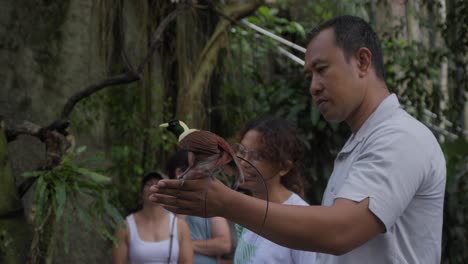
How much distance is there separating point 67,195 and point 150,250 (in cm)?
60

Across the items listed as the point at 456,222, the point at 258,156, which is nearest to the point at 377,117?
the point at 258,156

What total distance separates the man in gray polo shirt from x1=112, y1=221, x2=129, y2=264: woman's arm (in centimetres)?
275

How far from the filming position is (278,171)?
355cm

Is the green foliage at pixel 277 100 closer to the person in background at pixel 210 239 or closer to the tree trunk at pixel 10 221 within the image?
the person in background at pixel 210 239

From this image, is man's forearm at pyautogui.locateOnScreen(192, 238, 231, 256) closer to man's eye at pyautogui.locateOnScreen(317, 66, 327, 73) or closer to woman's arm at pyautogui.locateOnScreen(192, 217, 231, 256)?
woman's arm at pyautogui.locateOnScreen(192, 217, 231, 256)

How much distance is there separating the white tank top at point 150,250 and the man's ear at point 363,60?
2.81 metres

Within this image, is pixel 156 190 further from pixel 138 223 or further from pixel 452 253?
pixel 452 253

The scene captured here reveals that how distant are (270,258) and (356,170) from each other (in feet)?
4.23

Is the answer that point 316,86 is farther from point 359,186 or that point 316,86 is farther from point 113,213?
point 113,213

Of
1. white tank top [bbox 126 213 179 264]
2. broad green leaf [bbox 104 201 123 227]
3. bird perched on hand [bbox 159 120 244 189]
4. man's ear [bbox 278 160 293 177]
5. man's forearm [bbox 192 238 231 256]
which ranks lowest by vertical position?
man's forearm [bbox 192 238 231 256]

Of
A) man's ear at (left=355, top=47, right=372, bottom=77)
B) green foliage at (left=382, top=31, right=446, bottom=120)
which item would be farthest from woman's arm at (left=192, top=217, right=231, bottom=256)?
green foliage at (left=382, top=31, right=446, bottom=120)

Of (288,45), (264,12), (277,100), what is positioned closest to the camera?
(277,100)

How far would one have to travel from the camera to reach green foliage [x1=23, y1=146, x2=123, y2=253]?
15.1ft

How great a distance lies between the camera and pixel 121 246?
4.88 m
